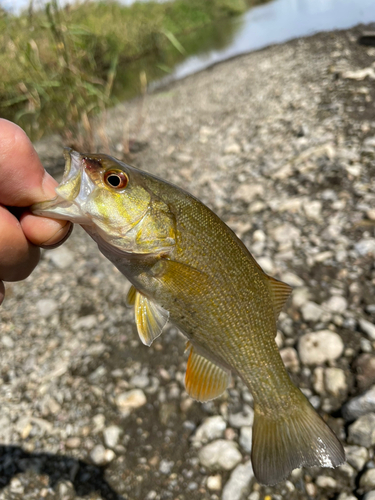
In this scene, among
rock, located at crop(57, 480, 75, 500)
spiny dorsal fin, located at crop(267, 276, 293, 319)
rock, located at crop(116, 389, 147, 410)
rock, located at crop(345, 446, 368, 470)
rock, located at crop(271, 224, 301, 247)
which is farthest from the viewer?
rock, located at crop(271, 224, 301, 247)

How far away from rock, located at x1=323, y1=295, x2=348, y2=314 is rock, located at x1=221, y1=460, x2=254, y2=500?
4.66ft

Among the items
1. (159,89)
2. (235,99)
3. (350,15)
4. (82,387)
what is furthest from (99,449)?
(350,15)

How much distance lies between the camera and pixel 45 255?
4.59 m

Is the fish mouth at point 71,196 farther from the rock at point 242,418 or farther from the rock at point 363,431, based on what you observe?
the rock at point 363,431

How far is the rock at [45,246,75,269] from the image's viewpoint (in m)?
4.39

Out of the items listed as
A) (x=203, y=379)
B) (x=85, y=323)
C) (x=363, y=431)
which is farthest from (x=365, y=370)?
(x=85, y=323)

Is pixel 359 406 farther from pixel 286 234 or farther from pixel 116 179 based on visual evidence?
pixel 116 179

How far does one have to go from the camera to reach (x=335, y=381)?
2.81m

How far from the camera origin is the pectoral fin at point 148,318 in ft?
5.89

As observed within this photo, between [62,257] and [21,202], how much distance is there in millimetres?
2884

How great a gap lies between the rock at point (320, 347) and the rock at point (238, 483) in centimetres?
90

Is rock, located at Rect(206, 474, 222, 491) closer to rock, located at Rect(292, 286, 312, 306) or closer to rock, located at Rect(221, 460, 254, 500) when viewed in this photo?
rock, located at Rect(221, 460, 254, 500)

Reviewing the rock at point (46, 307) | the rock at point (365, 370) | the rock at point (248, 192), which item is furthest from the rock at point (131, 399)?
the rock at point (248, 192)

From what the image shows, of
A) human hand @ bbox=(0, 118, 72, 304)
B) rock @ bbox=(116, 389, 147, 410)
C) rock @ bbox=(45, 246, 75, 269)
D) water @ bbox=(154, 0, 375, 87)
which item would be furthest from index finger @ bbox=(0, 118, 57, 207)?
water @ bbox=(154, 0, 375, 87)
